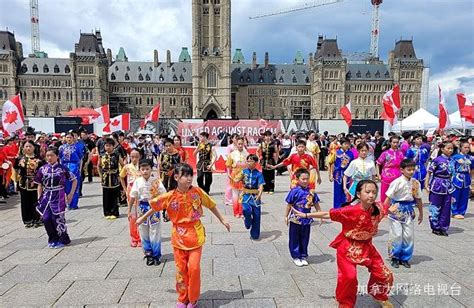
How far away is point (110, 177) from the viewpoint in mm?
7320

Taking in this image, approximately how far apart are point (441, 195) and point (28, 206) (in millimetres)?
8595

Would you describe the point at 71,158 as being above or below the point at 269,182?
above

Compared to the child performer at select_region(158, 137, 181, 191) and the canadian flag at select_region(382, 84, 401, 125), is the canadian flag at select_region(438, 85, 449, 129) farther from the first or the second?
the child performer at select_region(158, 137, 181, 191)

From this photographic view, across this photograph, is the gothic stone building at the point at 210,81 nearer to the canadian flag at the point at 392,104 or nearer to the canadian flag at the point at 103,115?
the canadian flag at the point at 103,115

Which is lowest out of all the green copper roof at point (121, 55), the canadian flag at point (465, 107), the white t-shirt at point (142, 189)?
the white t-shirt at point (142, 189)

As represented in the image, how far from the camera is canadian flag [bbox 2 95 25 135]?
980 centimetres

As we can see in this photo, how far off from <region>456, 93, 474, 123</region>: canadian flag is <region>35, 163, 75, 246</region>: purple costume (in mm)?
14336

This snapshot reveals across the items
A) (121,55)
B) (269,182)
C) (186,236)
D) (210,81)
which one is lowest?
(269,182)

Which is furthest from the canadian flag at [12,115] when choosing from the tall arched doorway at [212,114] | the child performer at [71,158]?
the tall arched doorway at [212,114]

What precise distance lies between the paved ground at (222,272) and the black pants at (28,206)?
0.98 ft


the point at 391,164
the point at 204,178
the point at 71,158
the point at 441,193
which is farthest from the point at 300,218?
the point at 71,158

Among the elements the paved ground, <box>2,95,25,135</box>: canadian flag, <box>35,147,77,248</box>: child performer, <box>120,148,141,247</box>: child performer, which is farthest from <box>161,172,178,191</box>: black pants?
<box>2,95,25,135</box>: canadian flag

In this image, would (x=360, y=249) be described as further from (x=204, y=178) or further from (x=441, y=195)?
(x=204, y=178)

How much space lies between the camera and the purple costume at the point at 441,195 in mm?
6121
